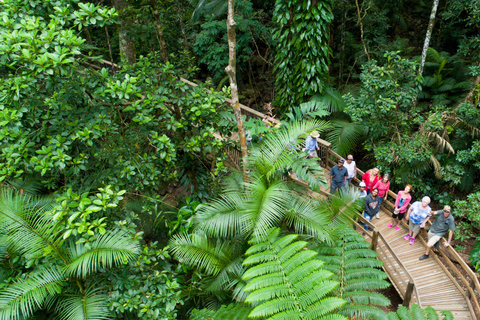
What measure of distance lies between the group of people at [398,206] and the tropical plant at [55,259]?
4.07 m

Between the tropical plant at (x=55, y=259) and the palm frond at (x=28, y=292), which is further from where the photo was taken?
the tropical plant at (x=55, y=259)

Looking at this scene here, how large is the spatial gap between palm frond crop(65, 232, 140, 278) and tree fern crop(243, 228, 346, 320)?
1.35 metres

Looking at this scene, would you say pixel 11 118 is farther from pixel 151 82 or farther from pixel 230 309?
pixel 230 309

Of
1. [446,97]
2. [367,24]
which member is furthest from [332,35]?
[446,97]

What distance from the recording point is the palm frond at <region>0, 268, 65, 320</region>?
116 inches

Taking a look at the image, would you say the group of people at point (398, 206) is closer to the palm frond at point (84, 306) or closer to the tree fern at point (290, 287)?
the tree fern at point (290, 287)

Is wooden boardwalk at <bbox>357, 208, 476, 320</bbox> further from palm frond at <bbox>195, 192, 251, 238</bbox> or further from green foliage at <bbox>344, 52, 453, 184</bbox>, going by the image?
palm frond at <bbox>195, 192, 251, 238</bbox>

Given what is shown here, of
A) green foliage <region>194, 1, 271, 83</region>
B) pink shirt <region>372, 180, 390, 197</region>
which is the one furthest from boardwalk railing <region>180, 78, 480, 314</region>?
green foliage <region>194, 1, 271, 83</region>

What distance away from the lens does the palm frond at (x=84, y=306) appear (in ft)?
10.8

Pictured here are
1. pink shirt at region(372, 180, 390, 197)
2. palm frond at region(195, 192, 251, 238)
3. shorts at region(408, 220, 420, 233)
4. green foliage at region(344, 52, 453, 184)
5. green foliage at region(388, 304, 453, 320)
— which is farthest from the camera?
green foliage at region(344, 52, 453, 184)

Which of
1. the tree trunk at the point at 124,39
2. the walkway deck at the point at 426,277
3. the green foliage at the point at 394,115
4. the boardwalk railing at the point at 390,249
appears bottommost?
the walkway deck at the point at 426,277

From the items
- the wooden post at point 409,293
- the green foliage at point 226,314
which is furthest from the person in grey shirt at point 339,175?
the green foliage at point 226,314

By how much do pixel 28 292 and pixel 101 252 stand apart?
30.6 inches

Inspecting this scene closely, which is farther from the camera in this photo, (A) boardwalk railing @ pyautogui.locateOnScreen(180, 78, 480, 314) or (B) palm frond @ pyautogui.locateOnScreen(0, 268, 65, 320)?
(A) boardwalk railing @ pyautogui.locateOnScreen(180, 78, 480, 314)
